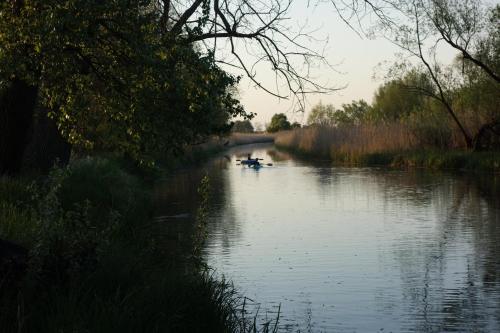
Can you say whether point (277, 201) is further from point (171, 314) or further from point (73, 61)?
point (171, 314)

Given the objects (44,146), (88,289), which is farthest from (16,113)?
(88,289)

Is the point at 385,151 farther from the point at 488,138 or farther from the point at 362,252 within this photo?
the point at 362,252

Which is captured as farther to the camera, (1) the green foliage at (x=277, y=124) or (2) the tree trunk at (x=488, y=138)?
(1) the green foliage at (x=277, y=124)

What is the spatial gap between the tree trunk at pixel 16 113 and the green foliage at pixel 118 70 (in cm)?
85

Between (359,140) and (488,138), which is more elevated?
(359,140)

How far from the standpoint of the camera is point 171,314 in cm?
602

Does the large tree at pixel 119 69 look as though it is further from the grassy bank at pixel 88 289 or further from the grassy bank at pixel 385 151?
the grassy bank at pixel 385 151

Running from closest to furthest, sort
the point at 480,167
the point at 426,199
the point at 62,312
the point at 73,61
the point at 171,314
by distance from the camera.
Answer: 1. the point at 62,312
2. the point at 171,314
3. the point at 73,61
4. the point at 426,199
5. the point at 480,167

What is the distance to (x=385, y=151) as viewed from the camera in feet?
124

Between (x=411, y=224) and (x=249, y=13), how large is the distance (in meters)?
5.56

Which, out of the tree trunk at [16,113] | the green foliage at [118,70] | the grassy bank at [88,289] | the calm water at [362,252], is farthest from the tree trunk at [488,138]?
the grassy bank at [88,289]

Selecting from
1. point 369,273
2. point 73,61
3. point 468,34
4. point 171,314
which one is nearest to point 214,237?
point 369,273

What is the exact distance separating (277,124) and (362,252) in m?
140

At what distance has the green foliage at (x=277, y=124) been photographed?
485ft
